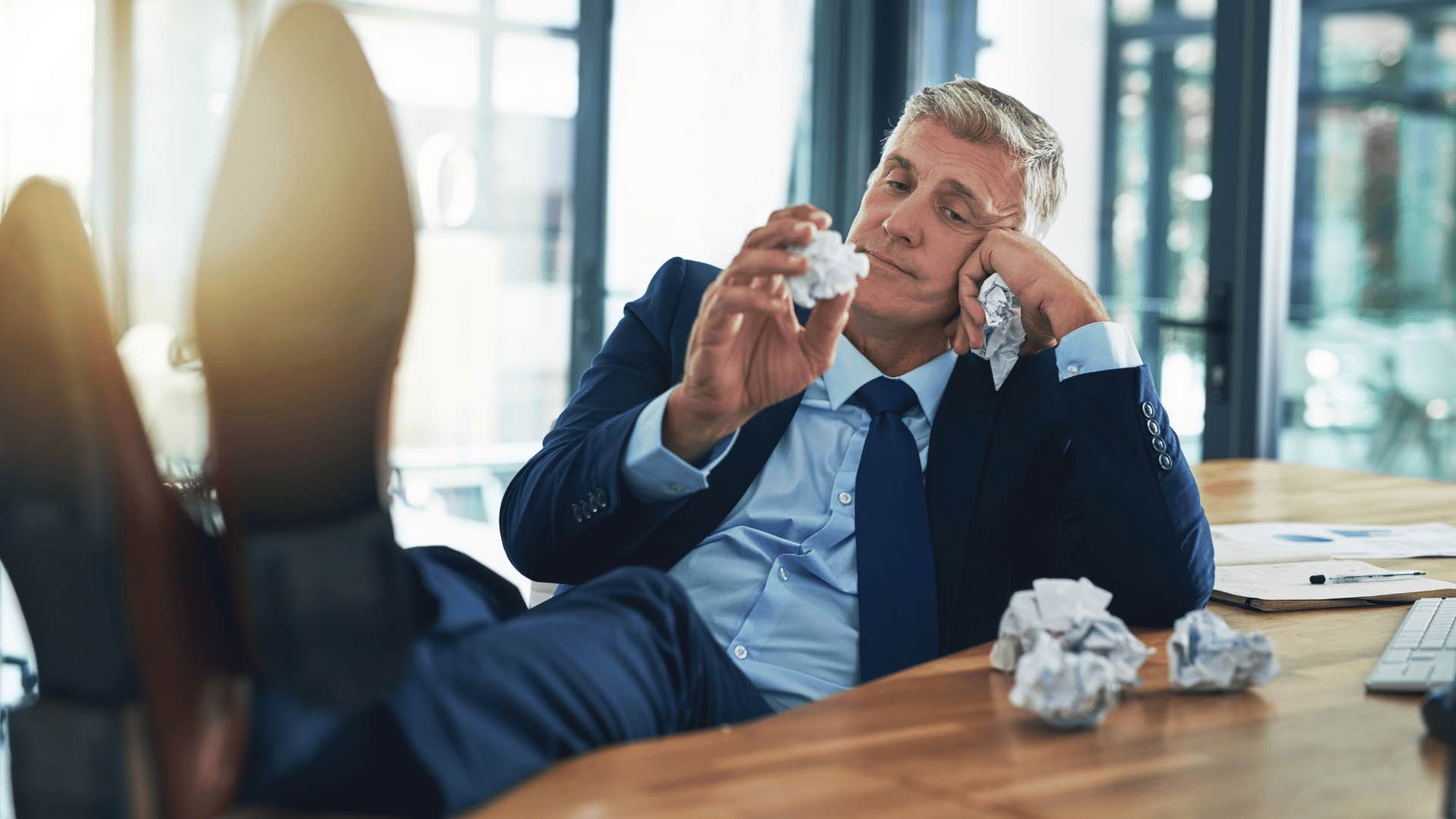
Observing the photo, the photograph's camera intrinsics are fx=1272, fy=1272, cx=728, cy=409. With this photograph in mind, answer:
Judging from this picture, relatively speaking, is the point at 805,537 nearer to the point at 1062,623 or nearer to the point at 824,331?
the point at 824,331

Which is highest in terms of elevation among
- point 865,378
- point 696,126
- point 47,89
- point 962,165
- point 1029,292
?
point 696,126

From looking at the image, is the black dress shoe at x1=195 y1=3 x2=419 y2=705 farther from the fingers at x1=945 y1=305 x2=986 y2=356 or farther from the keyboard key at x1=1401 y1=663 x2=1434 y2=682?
the fingers at x1=945 y1=305 x2=986 y2=356

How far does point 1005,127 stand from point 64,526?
4.13ft

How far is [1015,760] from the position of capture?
0.82 metres

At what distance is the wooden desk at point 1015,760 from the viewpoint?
29.0 inches

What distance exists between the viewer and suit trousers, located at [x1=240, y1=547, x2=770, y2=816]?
0.73 meters

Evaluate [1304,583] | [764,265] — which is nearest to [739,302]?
[764,265]

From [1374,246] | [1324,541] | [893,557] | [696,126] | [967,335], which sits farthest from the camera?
[696,126]

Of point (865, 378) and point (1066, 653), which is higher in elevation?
point (865, 378)

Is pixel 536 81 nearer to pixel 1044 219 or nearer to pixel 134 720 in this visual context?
pixel 1044 219

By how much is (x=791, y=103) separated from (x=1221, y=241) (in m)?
1.76

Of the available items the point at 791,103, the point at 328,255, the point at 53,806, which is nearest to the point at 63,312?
the point at 328,255

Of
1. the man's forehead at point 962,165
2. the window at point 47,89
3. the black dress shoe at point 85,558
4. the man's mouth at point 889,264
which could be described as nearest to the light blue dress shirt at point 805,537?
the man's mouth at point 889,264

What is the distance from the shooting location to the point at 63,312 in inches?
25.9
